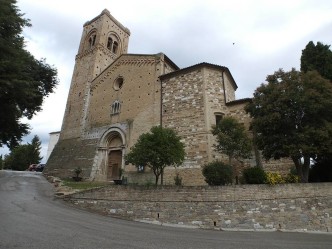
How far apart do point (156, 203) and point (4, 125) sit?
38.9ft

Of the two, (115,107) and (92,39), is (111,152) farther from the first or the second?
(92,39)

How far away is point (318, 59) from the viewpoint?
17484 mm

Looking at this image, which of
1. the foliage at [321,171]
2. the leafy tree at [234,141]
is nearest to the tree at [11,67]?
the leafy tree at [234,141]

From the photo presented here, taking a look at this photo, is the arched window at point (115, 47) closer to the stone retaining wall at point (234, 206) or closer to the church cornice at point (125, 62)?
the church cornice at point (125, 62)

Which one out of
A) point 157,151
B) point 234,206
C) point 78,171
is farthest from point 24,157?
point 234,206

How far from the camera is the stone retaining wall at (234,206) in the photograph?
12038 millimetres

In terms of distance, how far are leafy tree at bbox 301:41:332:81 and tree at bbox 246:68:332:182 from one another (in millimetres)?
3266

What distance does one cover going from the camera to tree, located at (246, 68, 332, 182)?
13211 millimetres

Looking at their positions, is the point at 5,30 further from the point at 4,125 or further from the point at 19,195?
the point at 19,195

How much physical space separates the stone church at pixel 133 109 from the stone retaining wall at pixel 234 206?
16.5 ft

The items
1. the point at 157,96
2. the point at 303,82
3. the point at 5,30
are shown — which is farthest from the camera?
the point at 157,96

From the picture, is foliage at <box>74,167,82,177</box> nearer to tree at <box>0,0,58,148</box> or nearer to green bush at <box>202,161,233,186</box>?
tree at <box>0,0,58,148</box>

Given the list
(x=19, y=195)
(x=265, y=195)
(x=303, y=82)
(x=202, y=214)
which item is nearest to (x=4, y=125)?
(x=19, y=195)

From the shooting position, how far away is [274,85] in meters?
14.9
